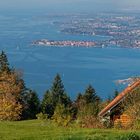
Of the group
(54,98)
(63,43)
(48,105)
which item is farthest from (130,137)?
(63,43)

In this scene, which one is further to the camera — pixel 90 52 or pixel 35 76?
pixel 90 52

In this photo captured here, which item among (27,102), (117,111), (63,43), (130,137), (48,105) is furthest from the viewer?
(63,43)

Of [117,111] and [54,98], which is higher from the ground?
[54,98]

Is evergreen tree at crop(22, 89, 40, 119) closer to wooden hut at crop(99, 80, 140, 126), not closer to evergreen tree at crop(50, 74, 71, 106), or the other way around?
evergreen tree at crop(50, 74, 71, 106)

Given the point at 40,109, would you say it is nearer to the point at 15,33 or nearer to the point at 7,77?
the point at 7,77

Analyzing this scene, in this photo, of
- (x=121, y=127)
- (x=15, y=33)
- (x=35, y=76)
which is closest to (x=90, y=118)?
(x=121, y=127)

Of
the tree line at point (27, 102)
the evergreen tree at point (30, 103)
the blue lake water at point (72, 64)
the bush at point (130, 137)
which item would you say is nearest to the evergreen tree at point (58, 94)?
the tree line at point (27, 102)

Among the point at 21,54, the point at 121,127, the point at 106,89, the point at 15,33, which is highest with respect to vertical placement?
the point at 15,33

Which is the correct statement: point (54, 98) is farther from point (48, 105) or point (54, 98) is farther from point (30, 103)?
point (30, 103)

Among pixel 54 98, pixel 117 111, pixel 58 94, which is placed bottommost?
pixel 117 111
